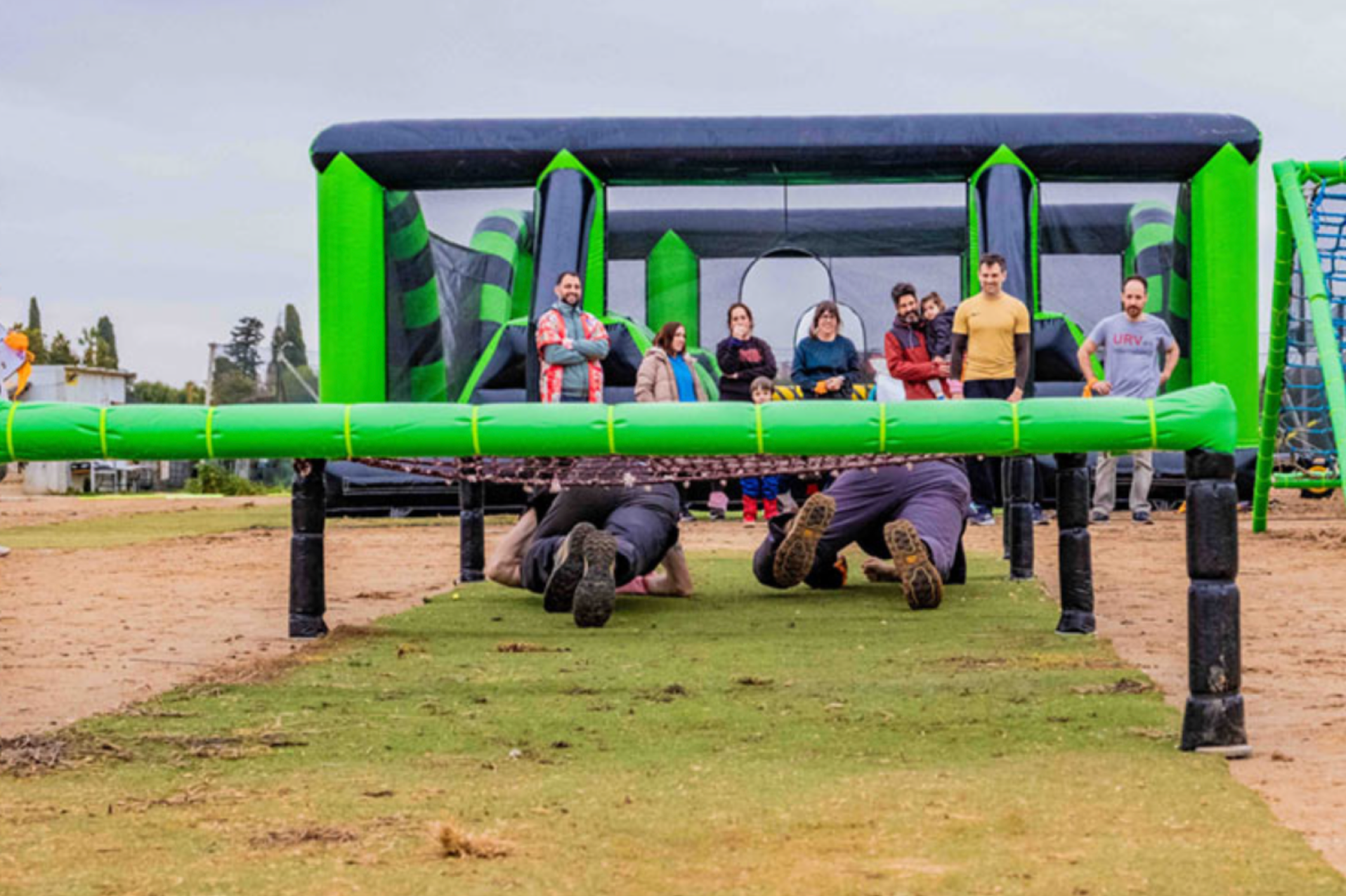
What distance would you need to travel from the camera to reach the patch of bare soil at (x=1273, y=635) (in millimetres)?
3406

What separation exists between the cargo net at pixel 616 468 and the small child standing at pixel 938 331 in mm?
4690

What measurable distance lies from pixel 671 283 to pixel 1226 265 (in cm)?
565

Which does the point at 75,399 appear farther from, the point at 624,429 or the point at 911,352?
the point at 624,429

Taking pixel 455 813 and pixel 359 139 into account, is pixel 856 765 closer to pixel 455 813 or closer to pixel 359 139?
pixel 455 813

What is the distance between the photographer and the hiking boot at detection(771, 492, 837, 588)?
671cm

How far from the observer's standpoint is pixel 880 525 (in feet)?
23.5

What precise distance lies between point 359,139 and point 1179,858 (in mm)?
11256

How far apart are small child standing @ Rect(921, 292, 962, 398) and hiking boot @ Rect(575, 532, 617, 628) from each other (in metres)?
4.83

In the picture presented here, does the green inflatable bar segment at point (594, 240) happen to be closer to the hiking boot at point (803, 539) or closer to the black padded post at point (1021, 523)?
the black padded post at point (1021, 523)

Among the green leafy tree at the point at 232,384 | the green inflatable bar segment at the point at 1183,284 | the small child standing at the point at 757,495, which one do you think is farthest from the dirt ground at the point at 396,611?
the green leafy tree at the point at 232,384

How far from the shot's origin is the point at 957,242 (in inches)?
→ 653

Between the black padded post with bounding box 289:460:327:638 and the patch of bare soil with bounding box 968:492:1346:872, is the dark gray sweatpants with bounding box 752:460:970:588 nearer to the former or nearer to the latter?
the patch of bare soil with bounding box 968:492:1346:872

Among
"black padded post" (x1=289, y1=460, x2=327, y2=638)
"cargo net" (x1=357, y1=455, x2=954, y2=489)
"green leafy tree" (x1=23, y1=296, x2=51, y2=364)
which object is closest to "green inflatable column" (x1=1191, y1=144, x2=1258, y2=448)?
"cargo net" (x1=357, y1=455, x2=954, y2=489)

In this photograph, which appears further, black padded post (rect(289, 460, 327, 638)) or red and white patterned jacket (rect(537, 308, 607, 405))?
red and white patterned jacket (rect(537, 308, 607, 405))
